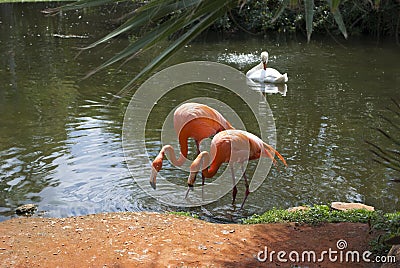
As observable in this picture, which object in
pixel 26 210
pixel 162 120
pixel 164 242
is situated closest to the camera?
pixel 164 242

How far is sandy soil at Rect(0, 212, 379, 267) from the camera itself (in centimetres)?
357

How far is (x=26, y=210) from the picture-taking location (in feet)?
17.1

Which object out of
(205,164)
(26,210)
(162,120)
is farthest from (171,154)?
(162,120)

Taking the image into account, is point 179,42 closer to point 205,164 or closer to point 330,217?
point 330,217

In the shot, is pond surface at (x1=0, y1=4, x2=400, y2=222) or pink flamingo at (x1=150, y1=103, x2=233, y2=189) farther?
pink flamingo at (x1=150, y1=103, x2=233, y2=189)

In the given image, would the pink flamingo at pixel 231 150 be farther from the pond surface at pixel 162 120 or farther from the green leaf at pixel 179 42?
the green leaf at pixel 179 42

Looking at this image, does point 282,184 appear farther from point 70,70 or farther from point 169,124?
point 70,70

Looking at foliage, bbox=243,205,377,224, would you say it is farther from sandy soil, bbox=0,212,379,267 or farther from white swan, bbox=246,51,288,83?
white swan, bbox=246,51,288,83

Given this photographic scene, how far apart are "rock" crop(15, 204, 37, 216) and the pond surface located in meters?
0.07

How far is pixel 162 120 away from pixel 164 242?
4.45m

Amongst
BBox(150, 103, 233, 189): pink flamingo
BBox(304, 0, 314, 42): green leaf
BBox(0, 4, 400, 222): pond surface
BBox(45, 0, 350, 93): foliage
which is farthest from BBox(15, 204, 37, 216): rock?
BBox(304, 0, 314, 42): green leaf

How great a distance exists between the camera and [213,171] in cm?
542

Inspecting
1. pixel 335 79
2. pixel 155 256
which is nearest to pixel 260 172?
pixel 155 256

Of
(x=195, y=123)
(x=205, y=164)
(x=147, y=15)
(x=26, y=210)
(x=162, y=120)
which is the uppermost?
(x=147, y=15)
